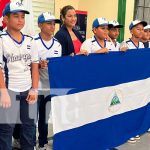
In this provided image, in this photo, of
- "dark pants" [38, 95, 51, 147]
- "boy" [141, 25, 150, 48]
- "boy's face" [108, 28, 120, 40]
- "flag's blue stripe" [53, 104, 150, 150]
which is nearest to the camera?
"flag's blue stripe" [53, 104, 150, 150]

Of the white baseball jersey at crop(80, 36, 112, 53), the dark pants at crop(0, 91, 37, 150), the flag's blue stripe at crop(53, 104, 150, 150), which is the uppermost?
the white baseball jersey at crop(80, 36, 112, 53)

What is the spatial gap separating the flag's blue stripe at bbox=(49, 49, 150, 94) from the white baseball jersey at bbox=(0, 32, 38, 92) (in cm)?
→ 23

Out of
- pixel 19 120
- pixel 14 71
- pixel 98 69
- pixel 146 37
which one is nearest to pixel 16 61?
pixel 14 71

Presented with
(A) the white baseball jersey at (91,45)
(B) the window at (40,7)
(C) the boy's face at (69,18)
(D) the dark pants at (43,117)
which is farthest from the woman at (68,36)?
(B) the window at (40,7)

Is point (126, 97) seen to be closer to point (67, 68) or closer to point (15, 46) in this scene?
point (67, 68)

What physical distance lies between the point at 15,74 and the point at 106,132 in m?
1.25

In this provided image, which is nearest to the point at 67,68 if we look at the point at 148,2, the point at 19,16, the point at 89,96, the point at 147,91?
the point at 89,96

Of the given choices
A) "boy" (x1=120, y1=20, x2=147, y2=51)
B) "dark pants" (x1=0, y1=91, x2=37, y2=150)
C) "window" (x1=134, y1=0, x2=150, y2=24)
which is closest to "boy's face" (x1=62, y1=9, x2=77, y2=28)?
"boy" (x1=120, y1=20, x2=147, y2=51)

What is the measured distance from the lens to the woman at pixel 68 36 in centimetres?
334

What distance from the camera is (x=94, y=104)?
3070mm

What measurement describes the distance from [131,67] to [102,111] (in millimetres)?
659

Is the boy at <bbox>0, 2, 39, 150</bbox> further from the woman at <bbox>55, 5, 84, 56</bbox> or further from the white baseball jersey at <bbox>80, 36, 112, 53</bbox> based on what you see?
the white baseball jersey at <bbox>80, 36, 112, 53</bbox>

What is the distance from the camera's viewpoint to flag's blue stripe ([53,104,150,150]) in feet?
9.43

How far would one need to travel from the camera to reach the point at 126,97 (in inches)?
136
